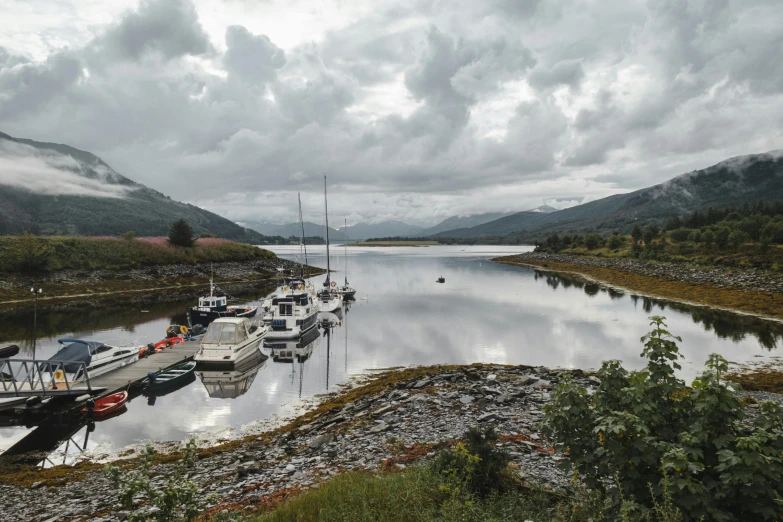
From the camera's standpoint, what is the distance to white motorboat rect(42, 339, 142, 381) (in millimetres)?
24914

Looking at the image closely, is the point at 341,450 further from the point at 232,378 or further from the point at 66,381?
the point at 232,378

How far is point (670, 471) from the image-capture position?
20.4 ft

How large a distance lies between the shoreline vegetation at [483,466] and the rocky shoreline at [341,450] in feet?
0.26

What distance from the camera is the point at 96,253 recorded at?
8475 cm

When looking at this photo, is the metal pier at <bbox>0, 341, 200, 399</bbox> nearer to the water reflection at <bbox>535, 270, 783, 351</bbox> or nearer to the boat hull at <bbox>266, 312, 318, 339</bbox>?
the boat hull at <bbox>266, 312, 318, 339</bbox>

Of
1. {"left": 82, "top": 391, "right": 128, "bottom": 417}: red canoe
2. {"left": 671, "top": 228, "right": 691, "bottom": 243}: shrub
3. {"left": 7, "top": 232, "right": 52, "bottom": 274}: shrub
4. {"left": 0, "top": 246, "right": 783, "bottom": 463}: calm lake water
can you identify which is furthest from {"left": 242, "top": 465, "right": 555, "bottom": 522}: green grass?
{"left": 671, "top": 228, "right": 691, "bottom": 243}: shrub

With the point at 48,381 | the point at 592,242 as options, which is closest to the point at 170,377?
the point at 48,381

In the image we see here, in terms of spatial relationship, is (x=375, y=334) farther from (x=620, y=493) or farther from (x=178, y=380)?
(x=620, y=493)

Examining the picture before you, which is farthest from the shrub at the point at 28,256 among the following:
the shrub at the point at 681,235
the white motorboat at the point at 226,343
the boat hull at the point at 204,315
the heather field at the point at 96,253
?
the shrub at the point at 681,235

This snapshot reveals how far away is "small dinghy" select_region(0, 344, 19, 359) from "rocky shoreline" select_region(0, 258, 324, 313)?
27.0 m

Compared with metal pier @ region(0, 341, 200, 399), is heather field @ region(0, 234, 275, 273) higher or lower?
higher

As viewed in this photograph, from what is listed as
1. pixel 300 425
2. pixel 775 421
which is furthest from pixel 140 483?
pixel 300 425

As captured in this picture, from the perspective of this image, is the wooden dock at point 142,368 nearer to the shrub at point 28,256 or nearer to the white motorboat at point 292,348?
the white motorboat at point 292,348

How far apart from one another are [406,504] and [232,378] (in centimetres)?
2542
